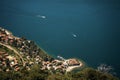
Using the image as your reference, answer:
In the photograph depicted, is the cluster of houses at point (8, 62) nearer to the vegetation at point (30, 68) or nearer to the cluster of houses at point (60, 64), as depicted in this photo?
the vegetation at point (30, 68)

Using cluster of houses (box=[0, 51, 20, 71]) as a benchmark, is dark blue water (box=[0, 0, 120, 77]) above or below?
above

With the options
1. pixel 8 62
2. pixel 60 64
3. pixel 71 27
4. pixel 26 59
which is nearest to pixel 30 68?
pixel 8 62

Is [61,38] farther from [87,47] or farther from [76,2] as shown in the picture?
[76,2]

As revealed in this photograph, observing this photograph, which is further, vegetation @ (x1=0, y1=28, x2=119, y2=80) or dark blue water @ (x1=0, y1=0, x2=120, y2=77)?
dark blue water @ (x1=0, y1=0, x2=120, y2=77)

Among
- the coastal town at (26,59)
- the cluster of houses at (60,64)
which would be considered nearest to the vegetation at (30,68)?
the coastal town at (26,59)

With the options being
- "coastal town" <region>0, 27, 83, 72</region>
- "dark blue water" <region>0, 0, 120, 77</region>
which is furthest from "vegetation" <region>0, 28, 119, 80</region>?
"dark blue water" <region>0, 0, 120, 77</region>

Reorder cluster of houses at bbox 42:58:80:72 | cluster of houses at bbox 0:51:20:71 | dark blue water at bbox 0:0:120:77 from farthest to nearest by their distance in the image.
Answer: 1. dark blue water at bbox 0:0:120:77
2. cluster of houses at bbox 42:58:80:72
3. cluster of houses at bbox 0:51:20:71

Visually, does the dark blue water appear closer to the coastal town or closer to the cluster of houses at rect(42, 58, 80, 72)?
the cluster of houses at rect(42, 58, 80, 72)
